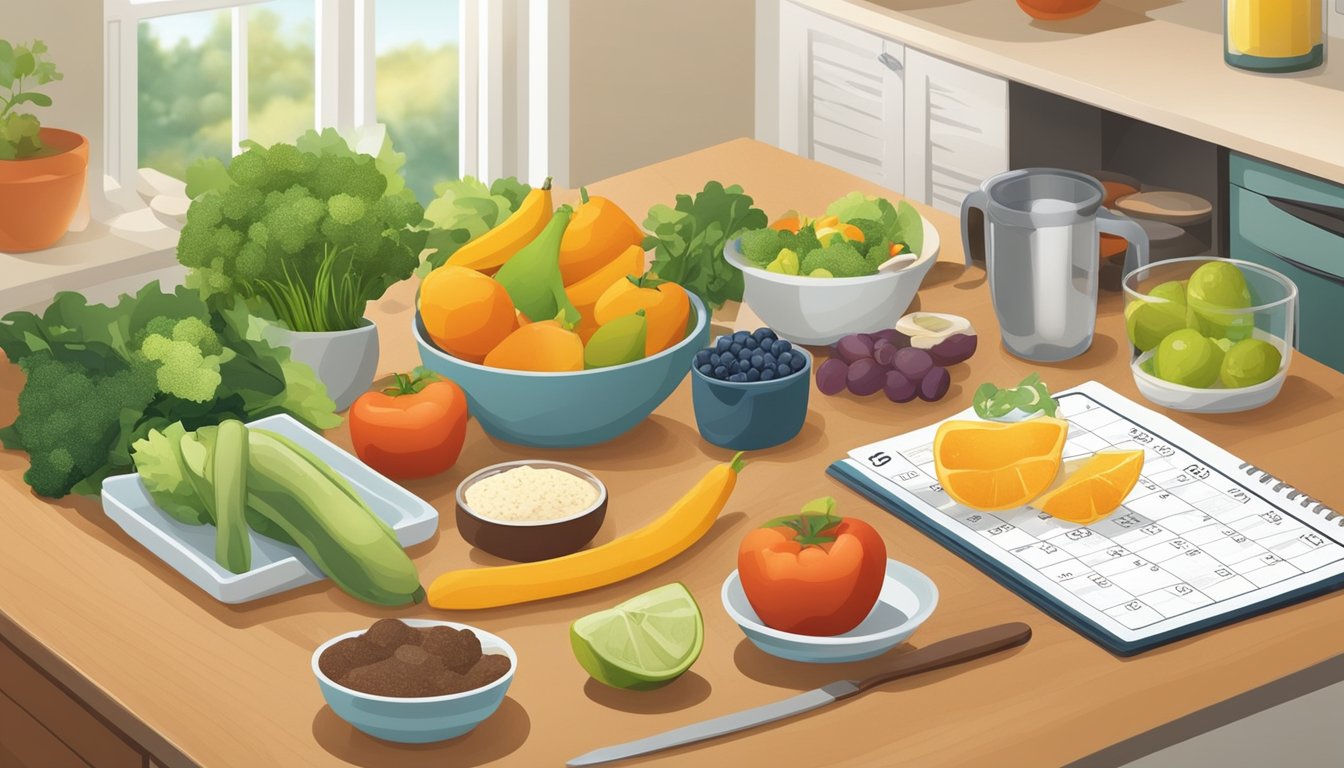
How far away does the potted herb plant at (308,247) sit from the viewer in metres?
1.84

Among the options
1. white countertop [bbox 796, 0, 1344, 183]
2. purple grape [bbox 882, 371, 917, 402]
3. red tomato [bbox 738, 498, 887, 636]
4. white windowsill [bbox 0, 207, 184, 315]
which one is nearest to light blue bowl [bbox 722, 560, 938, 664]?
red tomato [bbox 738, 498, 887, 636]

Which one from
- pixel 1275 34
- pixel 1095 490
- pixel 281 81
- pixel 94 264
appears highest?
pixel 1275 34

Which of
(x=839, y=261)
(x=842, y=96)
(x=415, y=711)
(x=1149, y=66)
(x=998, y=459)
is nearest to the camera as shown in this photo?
Answer: (x=415, y=711)

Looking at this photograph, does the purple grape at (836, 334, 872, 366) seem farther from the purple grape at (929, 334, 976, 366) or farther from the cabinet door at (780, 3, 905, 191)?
the cabinet door at (780, 3, 905, 191)

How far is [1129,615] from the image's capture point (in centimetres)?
147

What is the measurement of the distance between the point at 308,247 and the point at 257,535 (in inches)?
15.1

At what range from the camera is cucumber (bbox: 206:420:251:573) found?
1.54m

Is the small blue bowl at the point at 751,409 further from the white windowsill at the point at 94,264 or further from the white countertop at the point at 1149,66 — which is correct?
the white windowsill at the point at 94,264

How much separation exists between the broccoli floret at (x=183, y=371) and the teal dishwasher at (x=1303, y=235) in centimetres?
176

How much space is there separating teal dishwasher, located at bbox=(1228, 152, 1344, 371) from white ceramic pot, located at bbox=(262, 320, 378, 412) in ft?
5.10

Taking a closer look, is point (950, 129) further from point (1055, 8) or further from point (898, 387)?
point (898, 387)

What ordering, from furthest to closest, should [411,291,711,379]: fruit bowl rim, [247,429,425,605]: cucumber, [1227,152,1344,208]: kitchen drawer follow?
[1227,152,1344,208]: kitchen drawer, [411,291,711,379]: fruit bowl rim, [247,429,425,605]: cucumber

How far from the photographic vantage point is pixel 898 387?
74.8 inches

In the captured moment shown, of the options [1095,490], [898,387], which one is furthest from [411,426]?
[1095,490]
